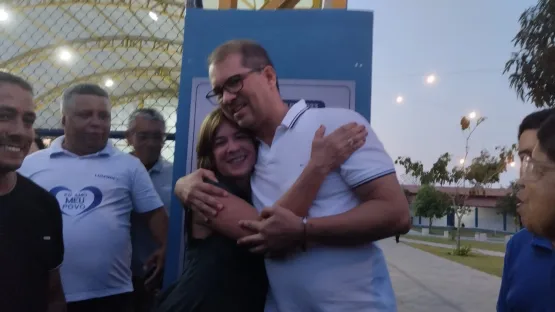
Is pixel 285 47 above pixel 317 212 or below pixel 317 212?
above

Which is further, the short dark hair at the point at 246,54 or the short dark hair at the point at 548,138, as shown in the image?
the short dark hair at the point at 246,54

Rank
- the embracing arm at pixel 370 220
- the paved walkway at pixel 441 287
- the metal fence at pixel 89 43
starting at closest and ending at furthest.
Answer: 1. the embracing arm at pixel 370 220
2. the paved walkway at pixel 441 287
3. the metal fence at pixel 89 43

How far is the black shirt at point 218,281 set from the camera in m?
1.42

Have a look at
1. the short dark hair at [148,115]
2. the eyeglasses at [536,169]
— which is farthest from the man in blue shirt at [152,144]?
the eyeglasses at [536,169]

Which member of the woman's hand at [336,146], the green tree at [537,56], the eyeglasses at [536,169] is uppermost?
the green tree at [537,56]

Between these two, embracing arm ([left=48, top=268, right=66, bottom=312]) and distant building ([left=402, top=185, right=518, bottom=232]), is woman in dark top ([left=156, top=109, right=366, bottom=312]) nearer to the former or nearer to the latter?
embracing arm ([left=48, top=268, right=66, bottom=312])

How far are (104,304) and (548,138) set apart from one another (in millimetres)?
1987

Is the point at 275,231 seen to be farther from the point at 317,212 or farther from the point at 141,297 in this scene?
the point at 141,297

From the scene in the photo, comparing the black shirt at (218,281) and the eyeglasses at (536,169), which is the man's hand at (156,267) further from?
the eyeglasses at (536,169)

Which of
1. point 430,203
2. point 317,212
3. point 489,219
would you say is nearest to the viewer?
point 317,212

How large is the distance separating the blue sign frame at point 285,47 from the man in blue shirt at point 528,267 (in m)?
0.67

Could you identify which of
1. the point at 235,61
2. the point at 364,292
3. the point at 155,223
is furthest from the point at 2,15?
the point at 364,292

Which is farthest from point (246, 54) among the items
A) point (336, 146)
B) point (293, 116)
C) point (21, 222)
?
point (21, 222)

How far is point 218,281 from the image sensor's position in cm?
145
